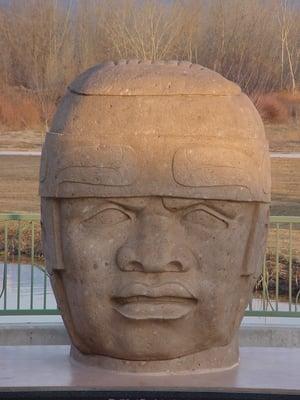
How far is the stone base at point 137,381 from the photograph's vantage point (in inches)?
223

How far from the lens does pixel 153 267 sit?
5789 millimetres

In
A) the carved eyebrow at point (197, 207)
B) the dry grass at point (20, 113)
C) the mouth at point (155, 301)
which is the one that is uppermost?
the carved eyebrow at point (197, 207)

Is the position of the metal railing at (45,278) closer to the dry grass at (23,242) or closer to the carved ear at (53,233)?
the dry grass at (23,242)

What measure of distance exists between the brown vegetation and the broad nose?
2646cm

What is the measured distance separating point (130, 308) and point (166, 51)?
2701 cm

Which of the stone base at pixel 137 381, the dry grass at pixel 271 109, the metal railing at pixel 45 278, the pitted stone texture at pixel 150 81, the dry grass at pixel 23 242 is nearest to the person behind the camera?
the stone base at pixel 137 381

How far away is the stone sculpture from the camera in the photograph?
5.81 m

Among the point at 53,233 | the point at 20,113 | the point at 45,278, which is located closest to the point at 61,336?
the point at 45,278

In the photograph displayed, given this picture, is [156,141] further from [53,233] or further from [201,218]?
[53,233]

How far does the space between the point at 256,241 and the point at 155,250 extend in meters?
0.57

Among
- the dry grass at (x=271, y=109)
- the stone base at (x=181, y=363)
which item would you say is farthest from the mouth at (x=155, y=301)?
the dry grass at (x=271, y=109)

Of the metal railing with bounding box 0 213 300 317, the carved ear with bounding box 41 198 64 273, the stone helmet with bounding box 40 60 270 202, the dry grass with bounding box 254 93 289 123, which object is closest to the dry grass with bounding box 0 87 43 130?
the dry grass with bounding box 254 93 289 123

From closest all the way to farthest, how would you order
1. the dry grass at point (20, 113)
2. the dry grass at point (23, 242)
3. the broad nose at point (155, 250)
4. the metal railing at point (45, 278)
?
the broad nose at point (155, 250) → the metal railing at point (45, 278) → the dry grass at point (23, 242) → the dry grass at point (20, 113)

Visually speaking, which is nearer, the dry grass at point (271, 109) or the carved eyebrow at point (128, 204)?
the carved eyebrow at point (128, 204)
